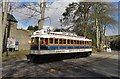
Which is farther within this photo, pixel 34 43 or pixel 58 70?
pixel 34 43

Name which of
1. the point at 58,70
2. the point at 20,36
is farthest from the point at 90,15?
the point at 58,70

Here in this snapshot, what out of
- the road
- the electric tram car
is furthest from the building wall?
the road

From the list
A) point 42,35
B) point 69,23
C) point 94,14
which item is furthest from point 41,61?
point 69,23

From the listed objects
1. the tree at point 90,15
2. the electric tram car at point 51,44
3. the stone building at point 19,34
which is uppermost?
the tree at point 90,15

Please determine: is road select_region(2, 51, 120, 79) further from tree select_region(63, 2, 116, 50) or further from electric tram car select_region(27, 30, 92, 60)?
tree select_region(63, 2, 116, 50)

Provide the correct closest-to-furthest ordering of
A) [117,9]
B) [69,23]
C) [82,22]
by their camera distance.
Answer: [117,9], [82,22], [69,23]

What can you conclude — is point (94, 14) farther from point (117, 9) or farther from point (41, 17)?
point (41, 17)

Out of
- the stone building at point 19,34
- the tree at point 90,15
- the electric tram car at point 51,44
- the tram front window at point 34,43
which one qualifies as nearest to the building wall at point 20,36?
the stone building at point 19,34

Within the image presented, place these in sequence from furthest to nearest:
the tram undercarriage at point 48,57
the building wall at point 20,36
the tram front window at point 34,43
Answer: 1. the building wall at point 20,36
2. the tram front window at point 34,43
3. the tram undercarriage at point 48,57

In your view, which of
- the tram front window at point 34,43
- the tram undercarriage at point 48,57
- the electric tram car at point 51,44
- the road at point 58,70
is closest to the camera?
the road at point 58,70

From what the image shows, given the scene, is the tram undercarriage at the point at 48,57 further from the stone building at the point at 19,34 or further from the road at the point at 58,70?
the stone building at the point at 19,34

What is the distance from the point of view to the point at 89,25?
5316 cm

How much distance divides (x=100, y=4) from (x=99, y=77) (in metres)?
38.1

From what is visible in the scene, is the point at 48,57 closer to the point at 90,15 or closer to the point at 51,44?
the point at 51,44
